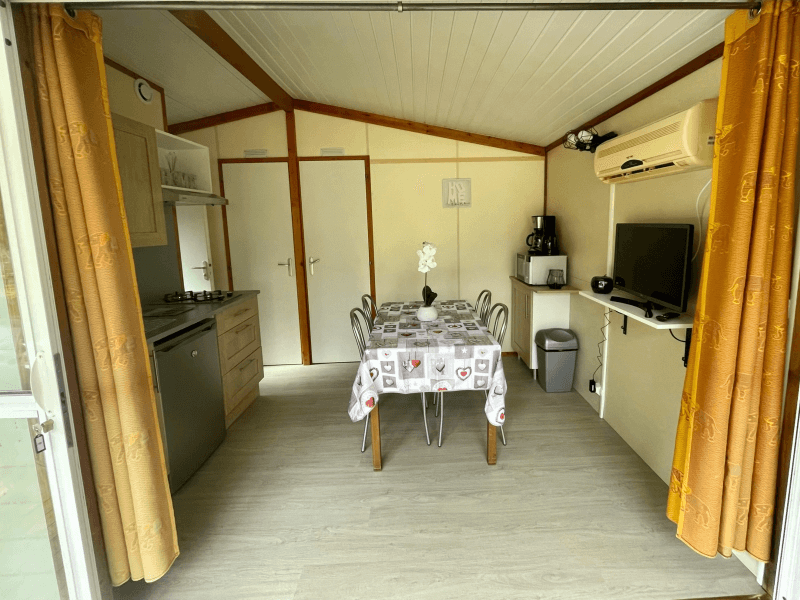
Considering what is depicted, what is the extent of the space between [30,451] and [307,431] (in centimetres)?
177

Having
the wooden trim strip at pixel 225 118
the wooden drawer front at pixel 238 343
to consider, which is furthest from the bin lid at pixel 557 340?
the wooden trim strip at pixel 225 118

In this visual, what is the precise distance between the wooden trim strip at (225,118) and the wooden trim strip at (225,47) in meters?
0.54

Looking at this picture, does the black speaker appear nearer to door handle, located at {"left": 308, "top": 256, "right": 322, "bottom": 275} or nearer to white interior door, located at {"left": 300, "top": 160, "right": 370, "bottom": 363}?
white interior door, located at {"left": 300, "top": 160, "right": 370, "bottom": 363}

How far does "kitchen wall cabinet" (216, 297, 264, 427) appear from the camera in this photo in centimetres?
293

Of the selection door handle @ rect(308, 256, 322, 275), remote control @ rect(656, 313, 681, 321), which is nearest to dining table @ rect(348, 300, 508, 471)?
remote control @ rect(656, 313, 681, 321)

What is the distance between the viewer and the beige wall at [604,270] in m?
2.13

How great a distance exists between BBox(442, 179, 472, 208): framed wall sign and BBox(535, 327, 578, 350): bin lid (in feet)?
5.17

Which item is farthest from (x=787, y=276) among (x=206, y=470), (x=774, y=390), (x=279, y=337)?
(x=279, y=337)

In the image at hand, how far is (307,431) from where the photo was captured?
3.00 m

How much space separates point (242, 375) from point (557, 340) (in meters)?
2.57

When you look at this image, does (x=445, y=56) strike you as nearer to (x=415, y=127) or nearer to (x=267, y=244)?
(x=415, y=127)

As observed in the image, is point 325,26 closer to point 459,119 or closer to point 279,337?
point 459,119

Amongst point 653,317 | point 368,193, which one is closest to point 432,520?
point 653,317

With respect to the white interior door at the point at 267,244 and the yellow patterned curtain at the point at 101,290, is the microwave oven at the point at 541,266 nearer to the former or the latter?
the white interior door at the point at 267,244
